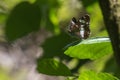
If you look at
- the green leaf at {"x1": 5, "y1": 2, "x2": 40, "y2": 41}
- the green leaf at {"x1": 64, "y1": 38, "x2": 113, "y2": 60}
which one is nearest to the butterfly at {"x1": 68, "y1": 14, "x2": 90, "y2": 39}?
the green leaf at {"x1": 64, "y1": 38, "x2": 113, "y2": 60}

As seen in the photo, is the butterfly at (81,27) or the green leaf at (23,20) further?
the green leaf at (23,20)

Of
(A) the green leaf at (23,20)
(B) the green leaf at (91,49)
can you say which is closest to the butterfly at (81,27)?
(B) the green leaf at (91,49)

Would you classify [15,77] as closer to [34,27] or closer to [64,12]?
[64,12]

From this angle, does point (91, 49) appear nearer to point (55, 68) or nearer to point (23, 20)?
point (55, 68)

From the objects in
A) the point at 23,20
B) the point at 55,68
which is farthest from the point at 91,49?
the point at 23,20

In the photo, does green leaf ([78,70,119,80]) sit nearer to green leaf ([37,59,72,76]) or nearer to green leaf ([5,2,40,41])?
green leaf ([37,59,72,76])

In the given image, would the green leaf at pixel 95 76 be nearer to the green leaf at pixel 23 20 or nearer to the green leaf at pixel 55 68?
the green leaf at pixel 55 68
